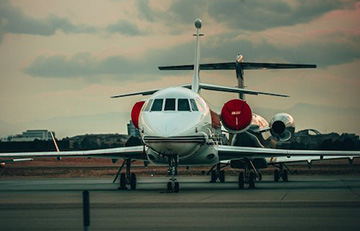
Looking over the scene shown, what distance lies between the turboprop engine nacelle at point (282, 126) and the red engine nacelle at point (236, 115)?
Result: 6772 mm

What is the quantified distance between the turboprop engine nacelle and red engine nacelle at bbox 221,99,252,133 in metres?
6.77

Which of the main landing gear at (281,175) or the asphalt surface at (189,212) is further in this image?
the main landing gear at (281,175)

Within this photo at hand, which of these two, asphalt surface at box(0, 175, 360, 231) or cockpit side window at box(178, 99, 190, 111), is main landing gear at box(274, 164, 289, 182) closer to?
cockpit side window at box(178, 99, 190, 111)

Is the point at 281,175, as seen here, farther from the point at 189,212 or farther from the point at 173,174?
the point at 189,212

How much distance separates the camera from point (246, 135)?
38.0 metres

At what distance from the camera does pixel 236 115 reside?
100 ft

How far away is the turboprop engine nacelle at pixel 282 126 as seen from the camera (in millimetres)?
37041

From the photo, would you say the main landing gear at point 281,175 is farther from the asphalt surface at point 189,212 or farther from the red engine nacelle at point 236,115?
the asphalt surface at point 189,212

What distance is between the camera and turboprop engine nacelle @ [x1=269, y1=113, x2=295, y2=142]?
122 ft

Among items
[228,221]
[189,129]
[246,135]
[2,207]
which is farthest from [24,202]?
[246,135]

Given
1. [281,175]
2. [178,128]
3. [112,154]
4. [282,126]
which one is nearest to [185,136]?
[178,128]

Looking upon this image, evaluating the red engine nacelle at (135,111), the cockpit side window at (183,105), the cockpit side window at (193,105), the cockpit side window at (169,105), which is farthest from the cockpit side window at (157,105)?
the red engine nacelle at (135,111)

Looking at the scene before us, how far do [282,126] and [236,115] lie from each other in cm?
703

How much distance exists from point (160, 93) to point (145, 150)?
2.15 meters
